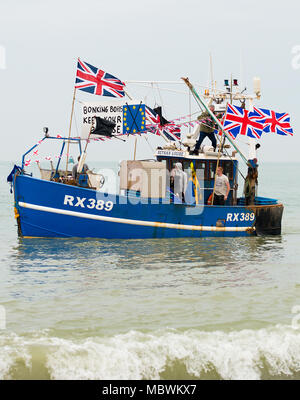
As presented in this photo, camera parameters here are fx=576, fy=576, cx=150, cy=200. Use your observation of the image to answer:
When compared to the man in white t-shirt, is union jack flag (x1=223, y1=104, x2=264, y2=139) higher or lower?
higher

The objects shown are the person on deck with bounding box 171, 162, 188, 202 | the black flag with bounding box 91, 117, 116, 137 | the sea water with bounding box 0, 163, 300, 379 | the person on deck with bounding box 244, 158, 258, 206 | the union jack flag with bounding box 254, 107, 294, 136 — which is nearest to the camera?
the sea water with bounding box 0, 163, 300, 379

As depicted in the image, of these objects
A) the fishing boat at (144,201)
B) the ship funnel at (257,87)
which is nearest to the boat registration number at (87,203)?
the fishing boat at (144,201)

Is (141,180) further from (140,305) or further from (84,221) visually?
(140,305)

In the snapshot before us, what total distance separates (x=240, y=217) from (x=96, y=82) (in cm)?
641

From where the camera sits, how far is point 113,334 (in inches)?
348

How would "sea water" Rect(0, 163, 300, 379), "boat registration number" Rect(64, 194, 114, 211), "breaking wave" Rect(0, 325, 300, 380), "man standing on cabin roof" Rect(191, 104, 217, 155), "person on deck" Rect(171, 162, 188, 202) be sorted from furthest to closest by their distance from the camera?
"man standing on cabin roof" Rect(191, 104, 217, 155) → "person on deck" Rect(171, 162, 188, 202) → "boat registration number" Rect(64, 194, 114, 211) → "sea water" Rect(0, 163, 300, 379) → "breaking wave" Rect(0, 325, 300, 380)

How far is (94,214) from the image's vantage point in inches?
669

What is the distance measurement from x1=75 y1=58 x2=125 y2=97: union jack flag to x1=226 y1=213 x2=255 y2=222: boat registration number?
5.27 meters

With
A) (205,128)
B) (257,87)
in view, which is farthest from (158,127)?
(257,87)

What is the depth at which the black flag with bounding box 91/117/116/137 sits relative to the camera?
700 inches

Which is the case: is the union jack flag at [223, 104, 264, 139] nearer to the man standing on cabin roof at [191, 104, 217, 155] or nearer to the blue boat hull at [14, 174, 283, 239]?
the man standing on cabin roof at [191, 104, 217, 155]

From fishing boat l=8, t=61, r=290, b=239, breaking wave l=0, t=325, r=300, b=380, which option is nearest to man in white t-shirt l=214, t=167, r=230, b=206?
fishing boat l=8, t=61, r=290, b=239

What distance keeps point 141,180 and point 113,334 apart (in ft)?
29.9
